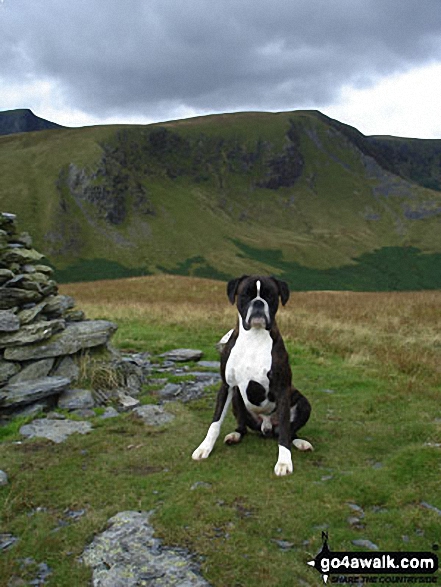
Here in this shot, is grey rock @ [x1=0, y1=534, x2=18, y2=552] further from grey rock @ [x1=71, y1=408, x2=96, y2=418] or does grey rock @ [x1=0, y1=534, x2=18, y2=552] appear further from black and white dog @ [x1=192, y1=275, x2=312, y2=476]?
grey rock @ [x1=71, y1=408, x2=96, y2=418]

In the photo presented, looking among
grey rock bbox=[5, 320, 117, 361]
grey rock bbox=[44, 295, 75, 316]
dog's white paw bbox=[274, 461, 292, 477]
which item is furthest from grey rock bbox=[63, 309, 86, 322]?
dog's white paw bbox=[274, 461, 292, 477]

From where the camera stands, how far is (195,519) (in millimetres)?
5078

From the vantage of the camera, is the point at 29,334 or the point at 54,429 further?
the point at 29,334

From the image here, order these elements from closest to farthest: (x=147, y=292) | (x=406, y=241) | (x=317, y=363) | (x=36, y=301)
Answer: (x=36, y=301) < (x=317, y=363) < (x=147, y=292) < (x=406, y=241)

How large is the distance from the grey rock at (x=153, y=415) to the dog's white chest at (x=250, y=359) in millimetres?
2634

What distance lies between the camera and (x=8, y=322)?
A: 1007 centimetres

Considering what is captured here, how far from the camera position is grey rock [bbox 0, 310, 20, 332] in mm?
10008

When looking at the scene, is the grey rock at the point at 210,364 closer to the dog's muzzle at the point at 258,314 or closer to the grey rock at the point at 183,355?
the grey rock at the point at 183,355

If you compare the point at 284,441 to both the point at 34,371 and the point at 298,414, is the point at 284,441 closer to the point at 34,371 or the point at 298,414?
the point at 298,414

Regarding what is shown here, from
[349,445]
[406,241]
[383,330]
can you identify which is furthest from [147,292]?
[406,241]

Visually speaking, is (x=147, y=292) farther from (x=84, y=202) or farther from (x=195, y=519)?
(x=84, y=202)

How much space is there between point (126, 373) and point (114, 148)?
17756cm

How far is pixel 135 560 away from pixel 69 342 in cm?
709

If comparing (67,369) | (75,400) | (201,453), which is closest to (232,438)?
(201,453)
